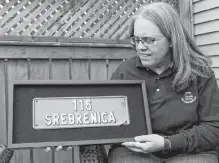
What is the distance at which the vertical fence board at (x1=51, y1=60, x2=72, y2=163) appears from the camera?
3.24 meters

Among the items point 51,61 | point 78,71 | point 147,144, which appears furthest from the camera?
point 78,71

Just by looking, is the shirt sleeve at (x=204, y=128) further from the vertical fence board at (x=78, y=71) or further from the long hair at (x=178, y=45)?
the vertical fence board at (x=78, y=71)

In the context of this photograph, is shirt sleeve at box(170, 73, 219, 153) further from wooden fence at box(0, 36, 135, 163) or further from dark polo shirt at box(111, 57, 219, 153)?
wooden fence at box(0, 36, 135, 163)

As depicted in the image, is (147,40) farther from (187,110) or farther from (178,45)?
(187,110)

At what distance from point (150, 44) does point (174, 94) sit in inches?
10.6

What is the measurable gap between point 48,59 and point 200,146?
1730mm

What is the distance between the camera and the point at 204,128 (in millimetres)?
1839

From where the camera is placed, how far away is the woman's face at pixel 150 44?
1.84 m

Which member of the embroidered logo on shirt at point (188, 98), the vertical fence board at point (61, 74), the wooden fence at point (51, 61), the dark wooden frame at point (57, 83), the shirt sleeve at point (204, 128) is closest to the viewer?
the dark wooden frame at point (57, 83)

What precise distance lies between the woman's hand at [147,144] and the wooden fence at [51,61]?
4.68 ft

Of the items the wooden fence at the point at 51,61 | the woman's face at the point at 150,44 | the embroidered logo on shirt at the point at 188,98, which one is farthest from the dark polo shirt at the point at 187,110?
the wooden fence at the point at 51,61

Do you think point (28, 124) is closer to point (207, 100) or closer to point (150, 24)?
point (150, 24)

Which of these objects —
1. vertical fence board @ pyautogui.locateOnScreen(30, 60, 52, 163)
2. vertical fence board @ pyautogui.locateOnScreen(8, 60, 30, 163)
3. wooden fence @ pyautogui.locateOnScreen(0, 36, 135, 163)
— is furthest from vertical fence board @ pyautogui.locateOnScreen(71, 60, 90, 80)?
vertical fence board @ pyautogui.locateOnScreen(8, 60, 30, 163)

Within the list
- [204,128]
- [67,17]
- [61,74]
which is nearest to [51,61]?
[61,74]
